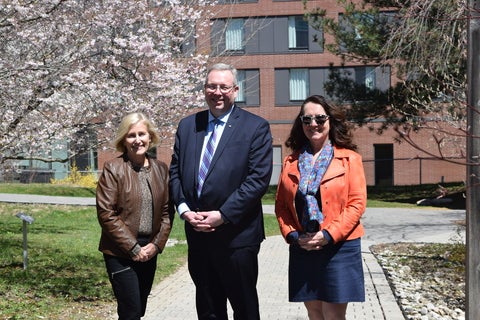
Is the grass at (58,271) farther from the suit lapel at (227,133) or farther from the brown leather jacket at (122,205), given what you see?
the suit lapel at (227,133)

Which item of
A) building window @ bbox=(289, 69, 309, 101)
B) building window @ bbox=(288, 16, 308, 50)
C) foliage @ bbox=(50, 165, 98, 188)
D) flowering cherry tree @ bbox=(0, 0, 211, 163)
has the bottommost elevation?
foliage @ bbox=(50, 165, 98, 188)

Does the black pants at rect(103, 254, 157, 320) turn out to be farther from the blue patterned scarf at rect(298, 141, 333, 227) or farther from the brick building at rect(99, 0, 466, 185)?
the brick building at rect(99, 0, 466, 185)

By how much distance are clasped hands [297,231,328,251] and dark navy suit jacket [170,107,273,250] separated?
355 mm

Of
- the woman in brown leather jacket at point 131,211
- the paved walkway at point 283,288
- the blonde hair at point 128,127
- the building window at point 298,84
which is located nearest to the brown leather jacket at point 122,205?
the woman in brown leather jacket at point 131,211

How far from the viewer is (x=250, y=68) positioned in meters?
42.4

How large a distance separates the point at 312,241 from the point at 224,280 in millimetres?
687

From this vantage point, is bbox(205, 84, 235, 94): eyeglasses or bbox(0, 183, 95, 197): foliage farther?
bbox(0, 183, 95, 197): foliage

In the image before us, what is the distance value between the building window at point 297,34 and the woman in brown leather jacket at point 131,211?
37.4 meters

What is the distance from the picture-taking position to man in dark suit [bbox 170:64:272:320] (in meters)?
4.86

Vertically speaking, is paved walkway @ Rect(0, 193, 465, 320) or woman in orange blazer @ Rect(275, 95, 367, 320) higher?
woman in orange blazer @ Rect(275, 95, 367, 320)

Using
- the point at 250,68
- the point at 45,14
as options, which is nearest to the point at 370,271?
the point at 45,14

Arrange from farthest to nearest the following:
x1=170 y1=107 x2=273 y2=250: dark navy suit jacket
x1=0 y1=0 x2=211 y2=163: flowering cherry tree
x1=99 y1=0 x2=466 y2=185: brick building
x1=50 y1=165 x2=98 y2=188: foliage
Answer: x1=99 y1=0 x2=466 y2=185: brick building
x1=50 y1=165 x2=98 y2=188: foliage
x1=0 y1=0 x2=211 y2=163: flowering cherry tree
x1=170 y1=107 x2=273 y2=250: dark navy suit jacket

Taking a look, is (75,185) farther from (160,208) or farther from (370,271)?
(160,208)

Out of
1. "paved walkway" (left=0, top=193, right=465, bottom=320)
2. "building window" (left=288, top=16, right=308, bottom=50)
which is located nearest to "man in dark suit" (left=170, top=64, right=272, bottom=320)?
"paved walkway" (left=0, top=193, right=465, bottom=320)
